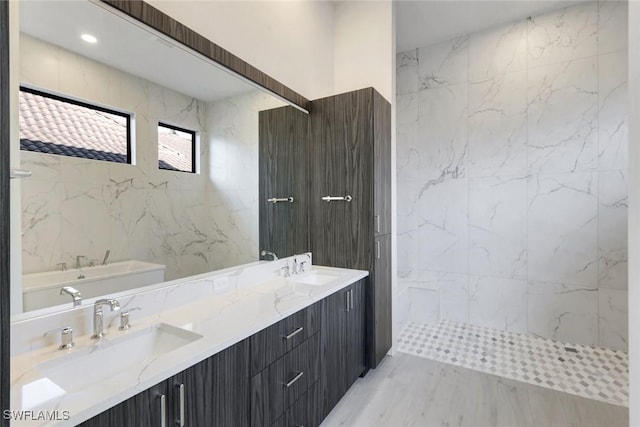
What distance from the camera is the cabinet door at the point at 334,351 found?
5.70ft

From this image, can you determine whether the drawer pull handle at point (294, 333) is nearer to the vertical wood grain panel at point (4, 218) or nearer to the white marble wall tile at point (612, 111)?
the vertical wood grain panel at point (4, 218)

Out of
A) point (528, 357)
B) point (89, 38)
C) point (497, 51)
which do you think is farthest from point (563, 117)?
point (89, 38)

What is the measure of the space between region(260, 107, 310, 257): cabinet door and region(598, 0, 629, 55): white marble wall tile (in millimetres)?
2918

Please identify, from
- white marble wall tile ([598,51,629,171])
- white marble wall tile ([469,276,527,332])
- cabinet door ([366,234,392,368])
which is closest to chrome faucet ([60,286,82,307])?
cabinet door ([366,234,392,368])

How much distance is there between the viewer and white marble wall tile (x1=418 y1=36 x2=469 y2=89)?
11.2 ft

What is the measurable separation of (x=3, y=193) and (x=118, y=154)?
0.93 metres

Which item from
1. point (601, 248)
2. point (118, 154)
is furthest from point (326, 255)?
point (601, 248)

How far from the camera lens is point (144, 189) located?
1.42 meters

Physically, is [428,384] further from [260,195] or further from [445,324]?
[260,195]

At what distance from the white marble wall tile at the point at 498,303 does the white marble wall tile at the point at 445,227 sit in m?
0.26

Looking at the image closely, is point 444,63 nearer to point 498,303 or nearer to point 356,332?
point 498,303

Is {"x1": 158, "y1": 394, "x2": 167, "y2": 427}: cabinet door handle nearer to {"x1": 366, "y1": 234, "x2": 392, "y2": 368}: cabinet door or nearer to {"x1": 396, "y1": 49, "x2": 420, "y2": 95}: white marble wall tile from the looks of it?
{"x1": 366, "y1": 234, "x2": 392, "y2": 368}: cabinet door

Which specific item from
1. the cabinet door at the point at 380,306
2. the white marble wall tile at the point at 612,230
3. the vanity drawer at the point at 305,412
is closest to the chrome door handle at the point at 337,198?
the cabinet door at the point at 380,306

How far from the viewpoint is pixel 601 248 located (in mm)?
2805
